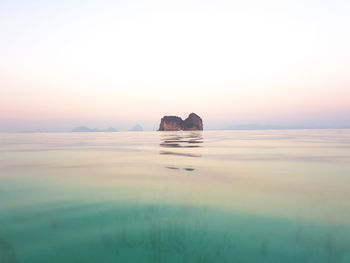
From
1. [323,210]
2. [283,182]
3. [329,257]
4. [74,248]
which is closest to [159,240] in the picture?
[74,248]

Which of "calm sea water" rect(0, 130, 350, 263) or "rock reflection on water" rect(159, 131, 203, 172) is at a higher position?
"calm sea water" rect(0, 130, 350, 263)

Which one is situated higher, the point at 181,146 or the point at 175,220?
the point at 175,220

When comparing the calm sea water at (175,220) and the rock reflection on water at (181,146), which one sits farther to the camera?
the rock reflection on water at (181,146)

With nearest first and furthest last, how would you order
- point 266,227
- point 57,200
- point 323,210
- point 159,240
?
point 159,240 < point 266,227 < point 323,210 < point 57,200

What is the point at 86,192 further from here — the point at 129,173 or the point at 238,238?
the point at 238,238

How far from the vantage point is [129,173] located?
12062mm

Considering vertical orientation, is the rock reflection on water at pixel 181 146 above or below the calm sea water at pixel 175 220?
below

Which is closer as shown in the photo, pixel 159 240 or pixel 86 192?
pixel 159 240

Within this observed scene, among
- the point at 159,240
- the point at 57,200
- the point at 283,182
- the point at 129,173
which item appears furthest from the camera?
the point at 129,173

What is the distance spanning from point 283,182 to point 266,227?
5071 millimetres

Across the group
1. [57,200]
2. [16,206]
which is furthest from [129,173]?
[16,206]

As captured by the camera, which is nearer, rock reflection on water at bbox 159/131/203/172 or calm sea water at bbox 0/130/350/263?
calm sea water at bbox 0/130/350/263

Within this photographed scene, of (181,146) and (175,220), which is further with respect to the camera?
(181,146)

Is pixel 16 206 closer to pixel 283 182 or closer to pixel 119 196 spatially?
pixel 119 196
